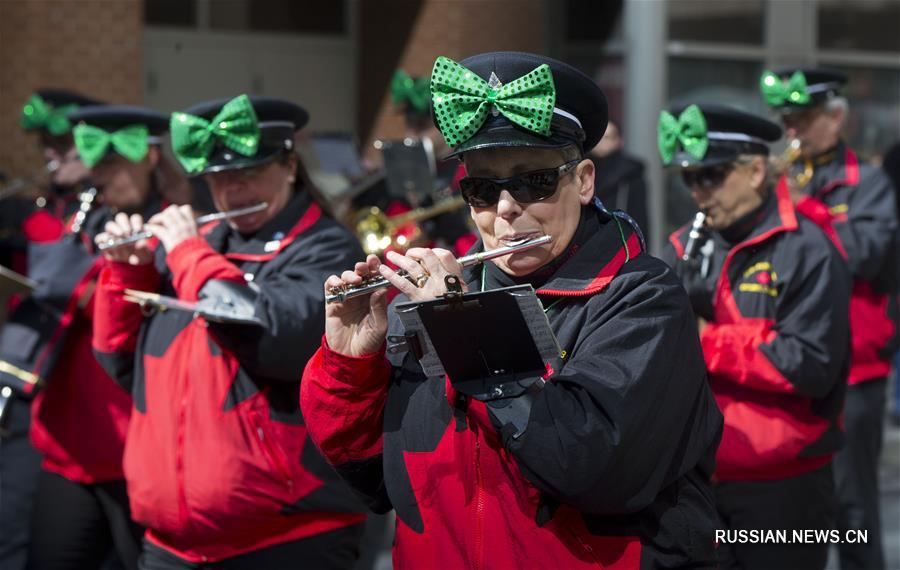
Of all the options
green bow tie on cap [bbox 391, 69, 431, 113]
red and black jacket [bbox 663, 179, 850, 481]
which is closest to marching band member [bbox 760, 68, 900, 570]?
red and black jacket [bbox 663, 179, 850, 481]

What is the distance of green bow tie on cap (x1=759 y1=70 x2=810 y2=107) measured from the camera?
6.81 metres

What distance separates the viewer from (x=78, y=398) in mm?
5484

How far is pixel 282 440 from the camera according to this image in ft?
13.8

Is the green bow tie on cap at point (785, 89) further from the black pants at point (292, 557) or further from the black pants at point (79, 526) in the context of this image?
the black pants at point (79, 526)

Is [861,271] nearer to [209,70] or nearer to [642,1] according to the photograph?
[642,1]

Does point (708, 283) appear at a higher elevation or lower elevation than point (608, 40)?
lower

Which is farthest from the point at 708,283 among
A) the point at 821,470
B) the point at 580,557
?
the point at 580,557

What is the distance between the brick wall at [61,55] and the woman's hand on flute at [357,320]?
7567mm

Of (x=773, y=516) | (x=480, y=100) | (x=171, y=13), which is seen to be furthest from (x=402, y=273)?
(x=171, y=13)

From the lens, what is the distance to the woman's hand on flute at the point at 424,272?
2.87m

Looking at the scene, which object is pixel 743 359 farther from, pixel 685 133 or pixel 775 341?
pixel 685 133

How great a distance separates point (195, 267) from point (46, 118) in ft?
12.8

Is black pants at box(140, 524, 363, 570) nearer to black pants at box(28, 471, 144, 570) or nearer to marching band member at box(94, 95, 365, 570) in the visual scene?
marching band member at box(94, 95, 365, 570)

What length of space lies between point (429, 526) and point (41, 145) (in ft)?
18.2
